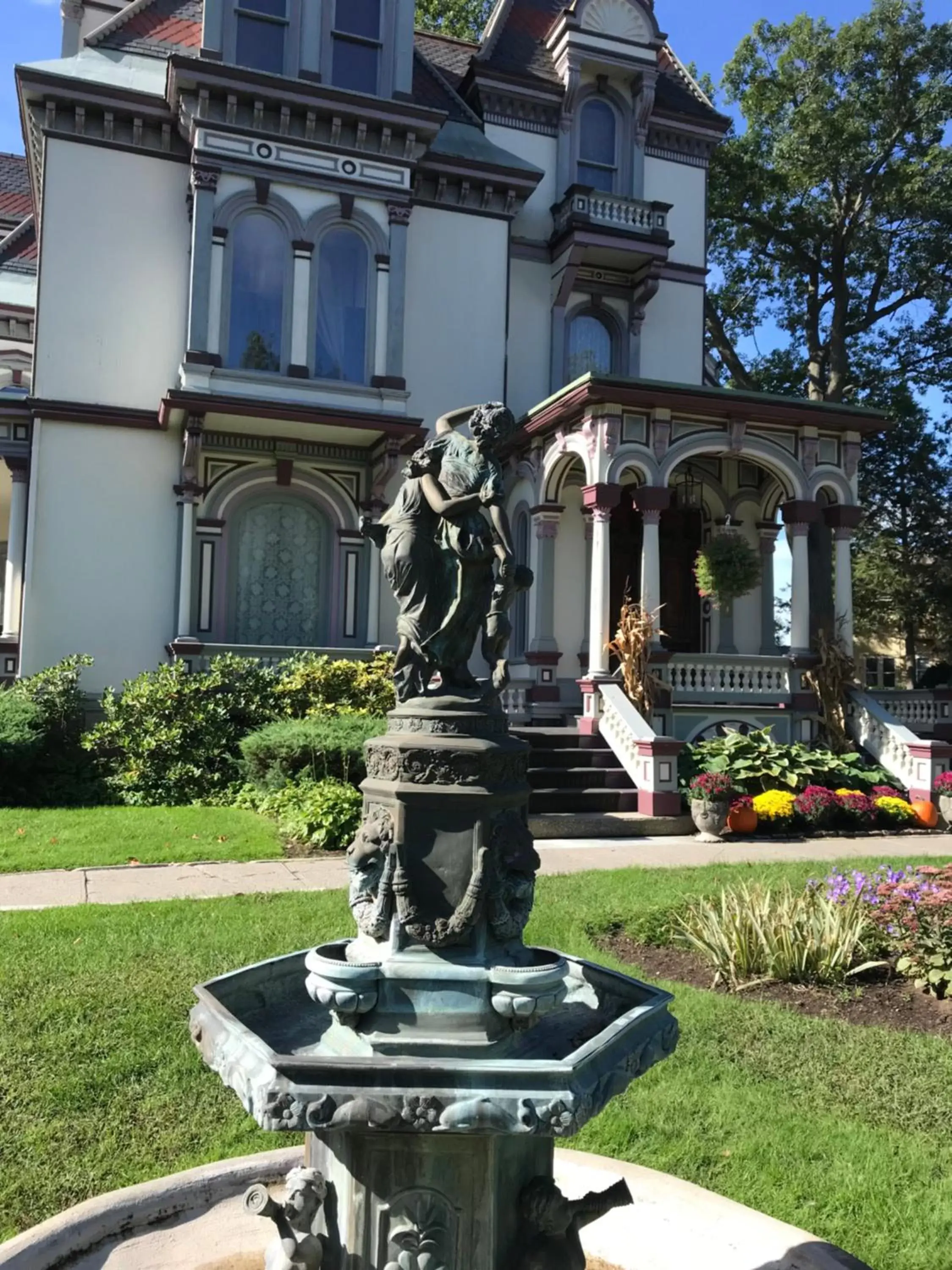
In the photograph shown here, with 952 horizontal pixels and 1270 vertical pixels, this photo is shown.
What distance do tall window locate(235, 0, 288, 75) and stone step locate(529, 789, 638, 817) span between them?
1192cm

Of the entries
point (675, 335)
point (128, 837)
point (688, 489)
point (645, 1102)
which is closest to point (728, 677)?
point (688, 489)

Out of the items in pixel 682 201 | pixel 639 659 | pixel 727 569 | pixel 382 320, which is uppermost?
pixel 682 201

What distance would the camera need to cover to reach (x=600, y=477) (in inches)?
580

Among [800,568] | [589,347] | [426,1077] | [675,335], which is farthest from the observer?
[675,335]

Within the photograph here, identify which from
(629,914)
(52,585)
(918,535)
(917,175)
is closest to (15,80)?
(52,585)

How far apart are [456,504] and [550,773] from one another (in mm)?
10230

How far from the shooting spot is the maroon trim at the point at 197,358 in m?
15.0

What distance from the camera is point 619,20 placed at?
19.1m

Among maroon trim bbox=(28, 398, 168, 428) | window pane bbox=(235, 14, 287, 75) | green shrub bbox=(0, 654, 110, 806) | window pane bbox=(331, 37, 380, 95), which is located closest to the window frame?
maroon trim bbox=(28, 398, 168, 428)

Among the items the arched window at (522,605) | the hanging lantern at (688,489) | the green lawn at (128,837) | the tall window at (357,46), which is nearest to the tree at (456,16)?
the tall window at (357,46)

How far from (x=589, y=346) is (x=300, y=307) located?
5.84m

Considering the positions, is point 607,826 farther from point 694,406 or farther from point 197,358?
point 197,358

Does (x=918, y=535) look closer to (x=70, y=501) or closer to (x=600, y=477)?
(x=600, y=477)

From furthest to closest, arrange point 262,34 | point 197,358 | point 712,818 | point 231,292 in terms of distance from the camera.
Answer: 1. point 262,34
2. point 231,292
3. point 197,358
4. point 712,818
